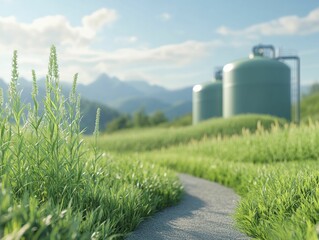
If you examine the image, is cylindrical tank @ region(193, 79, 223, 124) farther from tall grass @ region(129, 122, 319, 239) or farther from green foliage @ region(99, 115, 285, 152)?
tall grass @ region(129, 122, 319, 239)

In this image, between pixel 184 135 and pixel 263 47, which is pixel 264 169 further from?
pixel 263 47

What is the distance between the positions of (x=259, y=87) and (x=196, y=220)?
19.6 metres

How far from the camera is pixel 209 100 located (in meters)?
31.8

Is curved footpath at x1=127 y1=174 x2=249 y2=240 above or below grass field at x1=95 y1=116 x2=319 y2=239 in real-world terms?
below

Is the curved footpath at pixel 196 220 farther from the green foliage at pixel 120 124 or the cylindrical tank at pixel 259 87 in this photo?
the green foliage at pixel 120 124

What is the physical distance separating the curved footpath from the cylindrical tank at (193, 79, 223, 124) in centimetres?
2408

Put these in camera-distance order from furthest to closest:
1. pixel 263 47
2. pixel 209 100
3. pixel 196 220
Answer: pixel 209 100, pixel 263 47, pixel 196 220

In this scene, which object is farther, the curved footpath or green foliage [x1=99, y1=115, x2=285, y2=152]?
green foliage [x1=99, y1=115, x2=285, y2=152]

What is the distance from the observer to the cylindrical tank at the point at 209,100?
3149cm

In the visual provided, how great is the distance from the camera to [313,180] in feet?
15.7

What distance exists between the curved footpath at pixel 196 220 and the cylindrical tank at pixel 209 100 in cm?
2408

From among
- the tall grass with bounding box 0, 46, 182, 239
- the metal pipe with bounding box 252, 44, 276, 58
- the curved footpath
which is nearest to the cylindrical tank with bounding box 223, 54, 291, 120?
the metal pipe with bounding box 252, 44, 276, 58

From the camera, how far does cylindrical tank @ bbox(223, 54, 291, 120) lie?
23.6 meters

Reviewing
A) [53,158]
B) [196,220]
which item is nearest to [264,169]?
[196,220]
